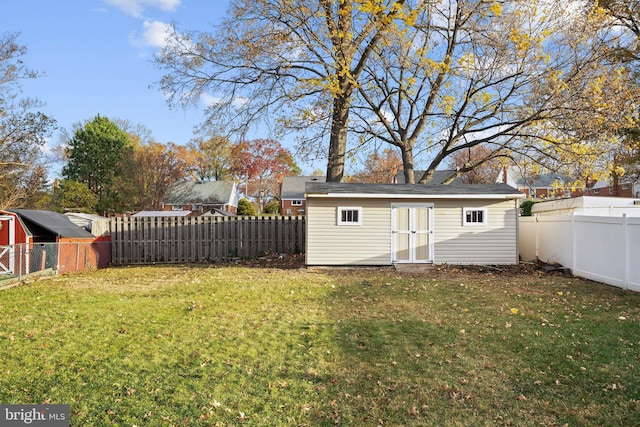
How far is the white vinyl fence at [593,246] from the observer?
859cm

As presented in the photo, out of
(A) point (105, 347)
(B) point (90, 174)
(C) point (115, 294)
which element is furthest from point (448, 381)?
(B) point (90, 174)

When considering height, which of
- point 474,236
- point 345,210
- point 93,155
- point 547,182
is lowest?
point 474,236

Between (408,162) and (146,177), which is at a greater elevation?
(146,177)

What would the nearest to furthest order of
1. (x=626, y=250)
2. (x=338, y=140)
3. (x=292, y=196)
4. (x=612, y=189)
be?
(x=626, y=250)
(x=338, y=140)
(x=612, y=189)
(x=292, y=196)

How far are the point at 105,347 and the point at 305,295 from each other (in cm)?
408

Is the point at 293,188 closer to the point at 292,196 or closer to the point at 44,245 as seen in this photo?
the point at 292,196

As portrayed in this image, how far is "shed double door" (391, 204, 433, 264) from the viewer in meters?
13.0

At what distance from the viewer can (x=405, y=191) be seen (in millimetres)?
12789

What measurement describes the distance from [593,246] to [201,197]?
42.1m

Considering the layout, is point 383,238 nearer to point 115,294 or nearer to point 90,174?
point 115,294

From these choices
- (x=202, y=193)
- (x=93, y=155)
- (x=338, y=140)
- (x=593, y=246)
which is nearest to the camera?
(x=593, y=246)

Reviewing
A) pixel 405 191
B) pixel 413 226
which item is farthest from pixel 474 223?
pixel 405 191

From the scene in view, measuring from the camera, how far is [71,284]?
31.9 feet

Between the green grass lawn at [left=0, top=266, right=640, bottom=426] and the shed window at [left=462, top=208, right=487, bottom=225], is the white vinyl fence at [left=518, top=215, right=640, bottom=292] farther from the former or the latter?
the shed window at [left=462, top=208, right=487, bottom=225]
